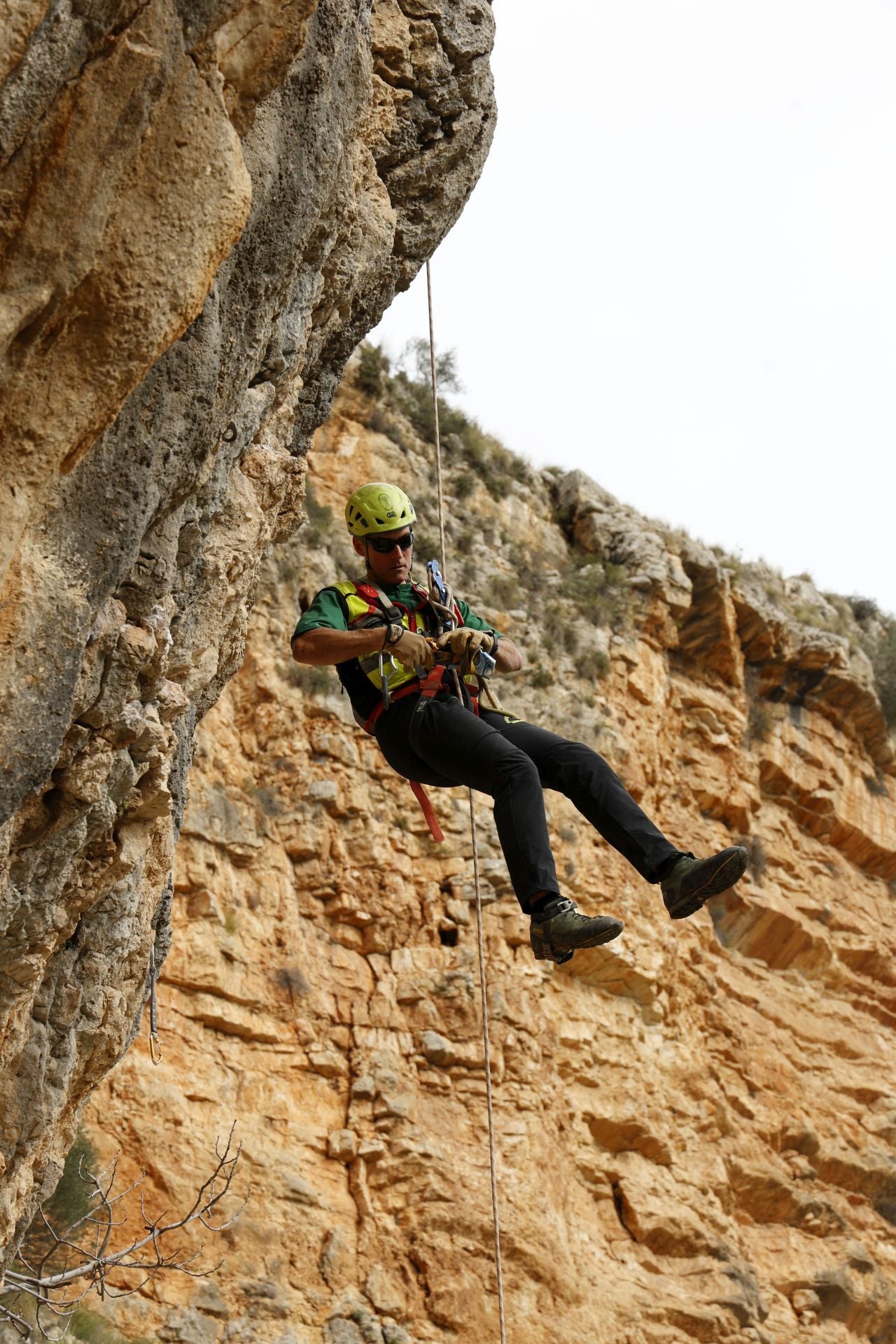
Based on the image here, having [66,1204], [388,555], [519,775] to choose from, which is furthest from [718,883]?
[66,1204]

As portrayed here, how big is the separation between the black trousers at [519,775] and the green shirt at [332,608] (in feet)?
1.56

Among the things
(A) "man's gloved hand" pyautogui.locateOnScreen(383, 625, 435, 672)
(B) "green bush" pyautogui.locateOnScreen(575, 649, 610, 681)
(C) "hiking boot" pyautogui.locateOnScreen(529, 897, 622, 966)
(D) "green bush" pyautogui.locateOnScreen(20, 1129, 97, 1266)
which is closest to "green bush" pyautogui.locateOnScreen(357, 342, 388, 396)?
(B) "green bush" pyautogui.locateOnScreen(575, 649, 610, 681)

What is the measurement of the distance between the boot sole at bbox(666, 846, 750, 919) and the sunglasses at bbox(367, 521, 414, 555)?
2294 mm

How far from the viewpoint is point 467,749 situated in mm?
6230

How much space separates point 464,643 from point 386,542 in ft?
3.04

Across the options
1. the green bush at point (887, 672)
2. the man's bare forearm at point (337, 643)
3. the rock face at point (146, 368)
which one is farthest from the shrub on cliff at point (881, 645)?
the man's bare forearm at point (337, 643)

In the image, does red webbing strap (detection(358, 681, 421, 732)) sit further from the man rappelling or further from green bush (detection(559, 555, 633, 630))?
green bush (detection(559, 555, 633, 630))

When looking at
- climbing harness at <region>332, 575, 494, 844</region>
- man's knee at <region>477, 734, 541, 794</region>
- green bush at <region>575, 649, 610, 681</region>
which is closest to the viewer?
man's knee at <region>477, 734, 541, 794</region>

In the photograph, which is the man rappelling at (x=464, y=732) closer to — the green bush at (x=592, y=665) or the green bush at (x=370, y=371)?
the green bush at (x=592, y=665)

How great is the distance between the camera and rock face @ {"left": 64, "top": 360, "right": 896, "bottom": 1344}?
12000 mm

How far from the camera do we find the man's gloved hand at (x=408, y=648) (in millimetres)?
6262

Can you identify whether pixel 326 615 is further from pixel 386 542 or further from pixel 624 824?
pixel 624 824

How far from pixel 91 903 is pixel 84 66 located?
337cm

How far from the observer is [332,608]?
21.6ft
